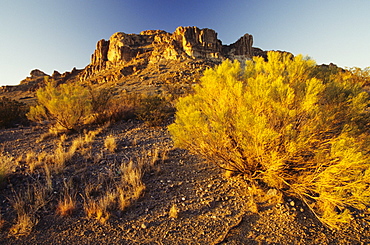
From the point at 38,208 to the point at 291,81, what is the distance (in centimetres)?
498

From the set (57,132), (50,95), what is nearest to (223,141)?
(57,132)

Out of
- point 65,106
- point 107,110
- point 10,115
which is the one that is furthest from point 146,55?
point 65,106

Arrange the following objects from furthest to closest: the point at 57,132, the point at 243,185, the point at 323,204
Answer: the point at 57,132
the point at 243,185
the point at 323,204

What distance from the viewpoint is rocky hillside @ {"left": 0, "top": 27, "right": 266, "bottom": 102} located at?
180 ft

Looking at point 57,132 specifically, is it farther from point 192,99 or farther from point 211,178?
point 211,178

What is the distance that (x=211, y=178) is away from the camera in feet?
12.6

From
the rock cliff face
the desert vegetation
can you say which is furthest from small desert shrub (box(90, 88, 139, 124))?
the rock cliff face

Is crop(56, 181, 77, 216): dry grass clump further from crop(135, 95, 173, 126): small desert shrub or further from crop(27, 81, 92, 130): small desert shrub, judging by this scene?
crop(27, 81, 92, 130): small desert shrub

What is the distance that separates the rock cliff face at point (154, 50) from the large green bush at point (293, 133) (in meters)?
53.9

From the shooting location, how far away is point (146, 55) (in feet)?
221

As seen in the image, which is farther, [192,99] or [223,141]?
[192,99]

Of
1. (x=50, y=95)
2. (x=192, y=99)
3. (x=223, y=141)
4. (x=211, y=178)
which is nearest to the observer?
(x=223, y=141)

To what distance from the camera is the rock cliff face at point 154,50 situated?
61.4 m

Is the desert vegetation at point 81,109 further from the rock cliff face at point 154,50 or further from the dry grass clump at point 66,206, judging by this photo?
the rock cliff face at point 154,50
